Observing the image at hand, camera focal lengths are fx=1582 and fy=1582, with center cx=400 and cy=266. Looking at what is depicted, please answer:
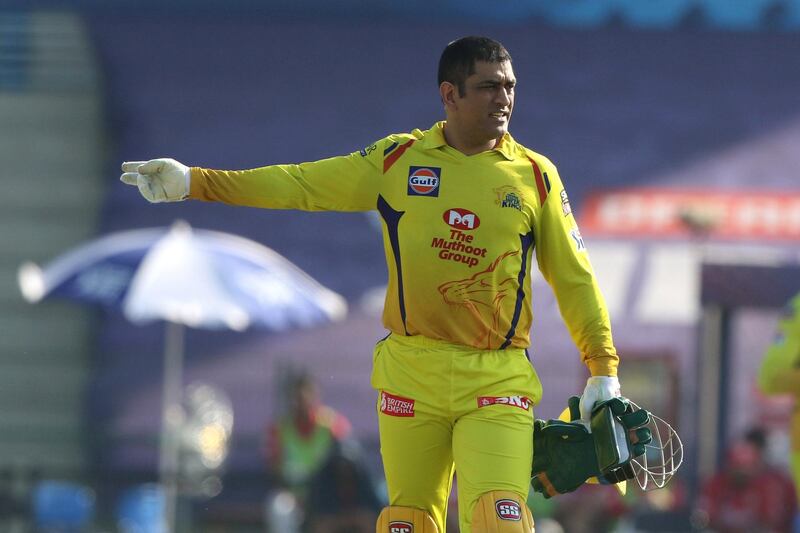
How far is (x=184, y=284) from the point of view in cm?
1188

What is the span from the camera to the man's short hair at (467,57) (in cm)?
567

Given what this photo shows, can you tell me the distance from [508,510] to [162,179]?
5.58 ft

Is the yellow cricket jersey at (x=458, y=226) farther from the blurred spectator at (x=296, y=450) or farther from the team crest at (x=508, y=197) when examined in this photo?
the blurred spectator at (x=296, y=450)

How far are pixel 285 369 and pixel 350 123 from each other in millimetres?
2661

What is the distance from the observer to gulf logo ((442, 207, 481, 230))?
5605 millimetres

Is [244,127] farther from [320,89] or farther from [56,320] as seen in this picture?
[56,320]

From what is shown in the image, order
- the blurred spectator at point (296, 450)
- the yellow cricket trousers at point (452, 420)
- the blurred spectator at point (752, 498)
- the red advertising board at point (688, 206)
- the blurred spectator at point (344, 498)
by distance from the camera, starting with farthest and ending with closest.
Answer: the red advertising board at point (688, 206) → the blurred spectator at point (296, 450) → the blurred spectator at point (752, 498) → the blurred spectator at point (344, 498) → the yellow cricket trousers at point (452, 420)

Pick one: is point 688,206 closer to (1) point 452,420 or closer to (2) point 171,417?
(2) point 171,417

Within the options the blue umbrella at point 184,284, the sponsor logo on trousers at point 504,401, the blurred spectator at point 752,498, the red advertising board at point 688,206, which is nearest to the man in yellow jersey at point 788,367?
the blurred spectator at point 752,498

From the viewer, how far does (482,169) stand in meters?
5.67

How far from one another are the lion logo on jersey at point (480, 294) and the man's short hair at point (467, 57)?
2.19 ft

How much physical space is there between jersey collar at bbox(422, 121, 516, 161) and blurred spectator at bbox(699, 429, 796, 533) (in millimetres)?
6472

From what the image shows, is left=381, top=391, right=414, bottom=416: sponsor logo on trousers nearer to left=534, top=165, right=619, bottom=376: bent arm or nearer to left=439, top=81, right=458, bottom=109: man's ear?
left=534, top=165, right=619, bottom=376: bent arm

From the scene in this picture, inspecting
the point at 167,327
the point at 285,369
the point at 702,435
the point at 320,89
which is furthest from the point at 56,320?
the point at 702,435
